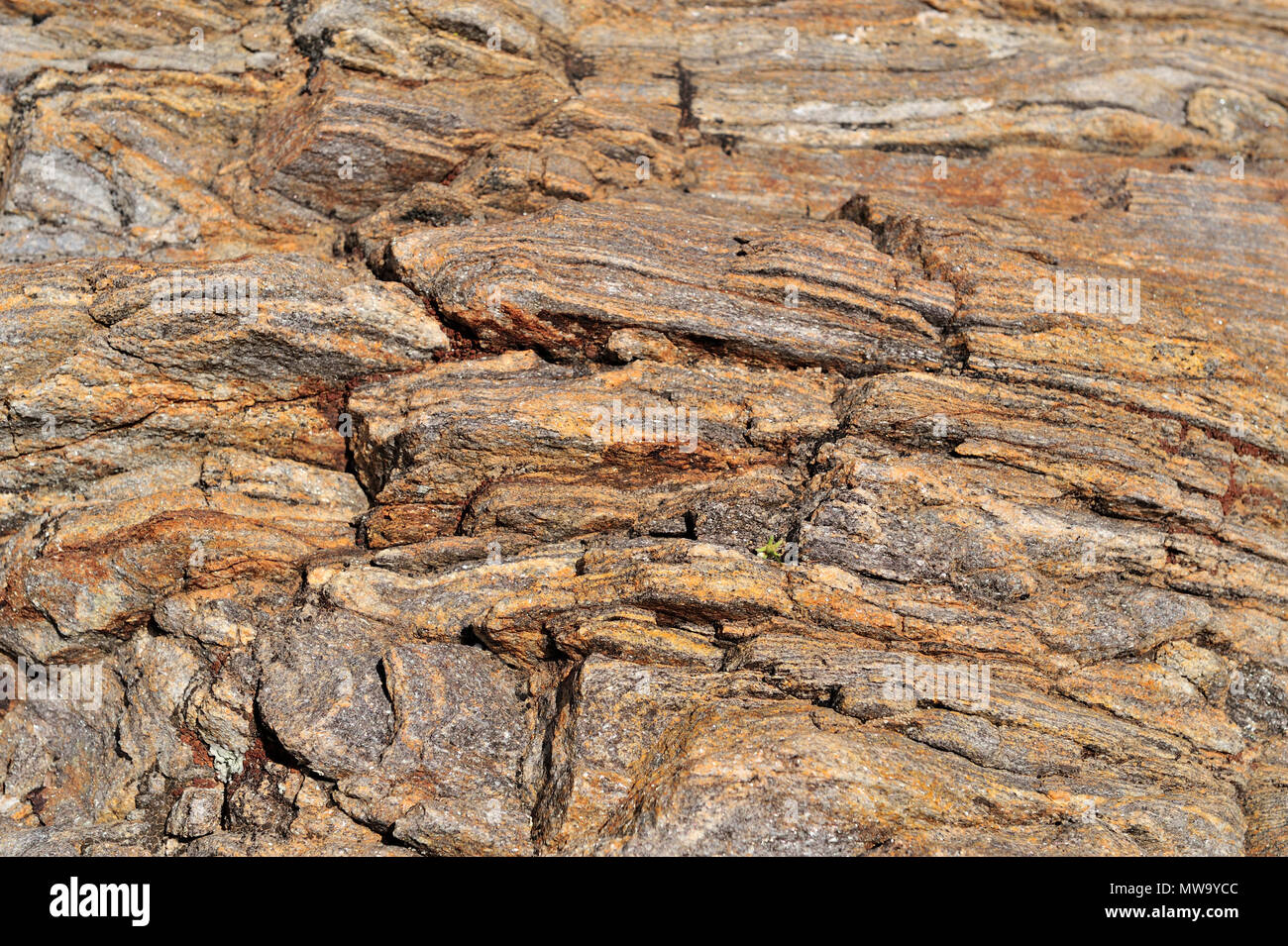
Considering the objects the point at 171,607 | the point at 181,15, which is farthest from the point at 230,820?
the point at 181,15

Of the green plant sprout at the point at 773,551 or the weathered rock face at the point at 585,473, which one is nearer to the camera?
the weathered rock face at the point at 585,473

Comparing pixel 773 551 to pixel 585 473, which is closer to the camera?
pixel 773 551

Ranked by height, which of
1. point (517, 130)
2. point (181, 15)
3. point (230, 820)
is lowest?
point (230, 820)

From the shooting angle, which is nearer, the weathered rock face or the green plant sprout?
the weathered rock face

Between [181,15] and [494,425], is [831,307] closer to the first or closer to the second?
[494,425]

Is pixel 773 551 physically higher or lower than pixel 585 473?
lower

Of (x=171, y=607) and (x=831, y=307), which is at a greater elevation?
(x=831, y=307)

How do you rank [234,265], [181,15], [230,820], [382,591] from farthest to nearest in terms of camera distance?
1. [181,15]
2. [234,265]
3. [382,591]
4. [230,820]

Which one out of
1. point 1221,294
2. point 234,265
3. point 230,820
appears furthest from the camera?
point 1221,294
